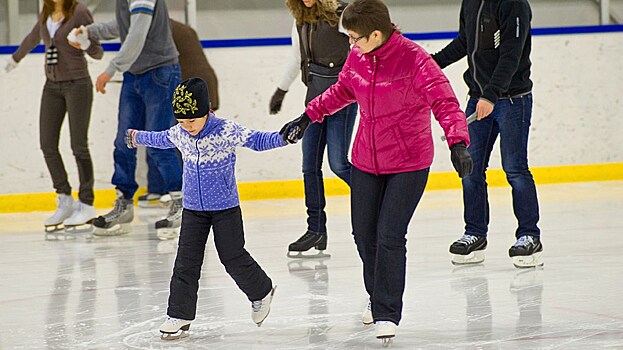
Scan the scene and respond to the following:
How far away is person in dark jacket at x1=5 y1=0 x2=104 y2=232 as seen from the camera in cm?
641

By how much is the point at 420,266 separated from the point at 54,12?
293 cm

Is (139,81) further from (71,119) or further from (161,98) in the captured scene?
(71,119)

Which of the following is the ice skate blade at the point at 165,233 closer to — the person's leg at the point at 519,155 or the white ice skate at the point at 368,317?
the person's leg at the point at 519,155

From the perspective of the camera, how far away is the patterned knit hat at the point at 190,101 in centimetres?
351

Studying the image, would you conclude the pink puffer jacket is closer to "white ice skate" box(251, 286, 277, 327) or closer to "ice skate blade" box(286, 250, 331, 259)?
"white ice skate" box(251, 286, 277, 327)

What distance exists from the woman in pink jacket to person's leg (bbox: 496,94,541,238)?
129 centimetres

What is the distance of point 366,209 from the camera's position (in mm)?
3521

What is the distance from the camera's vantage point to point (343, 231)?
20.9ft

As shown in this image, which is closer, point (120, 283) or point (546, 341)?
point (546, 341)

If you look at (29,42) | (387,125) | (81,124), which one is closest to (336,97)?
(387,125)

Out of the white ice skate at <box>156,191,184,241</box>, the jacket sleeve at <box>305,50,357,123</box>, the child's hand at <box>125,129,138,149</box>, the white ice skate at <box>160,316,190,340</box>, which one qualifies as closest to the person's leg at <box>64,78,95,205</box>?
the white ice skate at <box>156,191,184,241</box>

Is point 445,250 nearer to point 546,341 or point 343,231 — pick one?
point 343,231

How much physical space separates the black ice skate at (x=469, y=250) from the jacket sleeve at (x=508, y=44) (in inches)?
29.9

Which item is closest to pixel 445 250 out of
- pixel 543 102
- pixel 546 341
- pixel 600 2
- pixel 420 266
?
pixel 420 266
